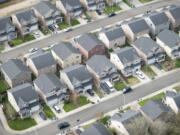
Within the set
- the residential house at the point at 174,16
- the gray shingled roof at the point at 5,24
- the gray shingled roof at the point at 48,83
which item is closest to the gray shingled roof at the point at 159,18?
the residential house at the point at 174,16

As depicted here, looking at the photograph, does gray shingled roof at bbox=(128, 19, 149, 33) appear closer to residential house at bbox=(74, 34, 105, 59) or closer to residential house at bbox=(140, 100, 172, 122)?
residential house at bbox=(74, 34, 105, 59)

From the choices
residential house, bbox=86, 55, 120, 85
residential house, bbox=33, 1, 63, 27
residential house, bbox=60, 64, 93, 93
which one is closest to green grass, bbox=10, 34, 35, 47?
residential house, bbox=33, 1, 63, 27

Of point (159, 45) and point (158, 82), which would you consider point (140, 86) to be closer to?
point (158, 82)

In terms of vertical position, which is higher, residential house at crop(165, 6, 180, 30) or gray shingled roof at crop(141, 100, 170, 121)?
residential house at crop(165, 6, 180, 30)

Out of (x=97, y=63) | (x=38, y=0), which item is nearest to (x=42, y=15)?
(x=38, y=0)

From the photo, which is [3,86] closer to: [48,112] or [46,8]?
[48,112]

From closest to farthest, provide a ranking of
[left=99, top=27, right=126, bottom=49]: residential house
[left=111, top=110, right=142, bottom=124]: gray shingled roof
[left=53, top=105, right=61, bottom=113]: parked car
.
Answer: [left=111, top=110, right=142, bottom=124]: gray shingled roof
[left=53, top=105, right=61, bottom=113]: parked car
[left=99, top=27, right=126, bottom=49]: residential house

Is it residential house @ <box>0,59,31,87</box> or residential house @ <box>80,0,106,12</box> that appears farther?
residential house @ <box>80,0,106,12</box>
